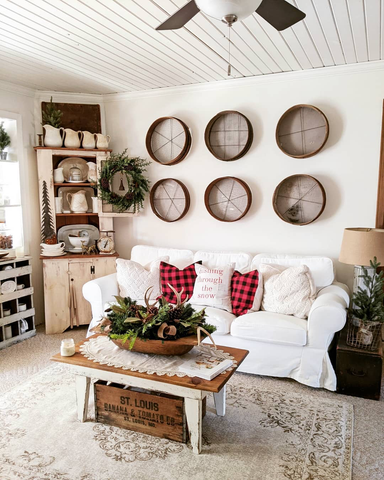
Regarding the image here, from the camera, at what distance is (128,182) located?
432cm

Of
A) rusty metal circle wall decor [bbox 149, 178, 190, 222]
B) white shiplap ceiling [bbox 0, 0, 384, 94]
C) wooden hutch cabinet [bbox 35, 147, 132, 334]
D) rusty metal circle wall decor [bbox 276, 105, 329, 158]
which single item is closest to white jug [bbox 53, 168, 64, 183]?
wooden hutch cabinet [bbox 35, 147, 132, 334]

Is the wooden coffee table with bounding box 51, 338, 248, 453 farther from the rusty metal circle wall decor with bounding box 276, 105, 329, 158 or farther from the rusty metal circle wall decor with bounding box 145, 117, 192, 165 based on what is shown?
the rusty metal circle wall decor with bounding box 145, 117, 192, 165

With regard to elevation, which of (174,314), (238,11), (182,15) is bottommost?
(174,314)

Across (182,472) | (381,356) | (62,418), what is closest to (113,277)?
(62,418)

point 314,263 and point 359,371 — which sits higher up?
point 314,263

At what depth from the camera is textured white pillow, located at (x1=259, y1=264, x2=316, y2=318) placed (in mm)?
3217

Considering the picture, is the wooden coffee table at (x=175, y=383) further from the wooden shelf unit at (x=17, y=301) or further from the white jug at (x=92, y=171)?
the white jug at (x=92, y=171)

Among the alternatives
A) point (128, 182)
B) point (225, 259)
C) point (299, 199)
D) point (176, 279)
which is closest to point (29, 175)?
point (128, 182)

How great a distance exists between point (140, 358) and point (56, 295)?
2.07 meters

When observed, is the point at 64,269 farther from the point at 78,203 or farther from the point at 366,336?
the point at 366,336

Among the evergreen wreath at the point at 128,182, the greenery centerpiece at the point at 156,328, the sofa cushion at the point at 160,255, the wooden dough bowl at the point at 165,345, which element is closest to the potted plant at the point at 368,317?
the greenery centerpiece at the point at 156,328

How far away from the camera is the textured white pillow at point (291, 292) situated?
322 centimetres

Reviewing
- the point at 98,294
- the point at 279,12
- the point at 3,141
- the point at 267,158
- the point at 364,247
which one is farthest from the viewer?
the point at 3,141

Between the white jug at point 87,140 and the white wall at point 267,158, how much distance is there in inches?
15.5
